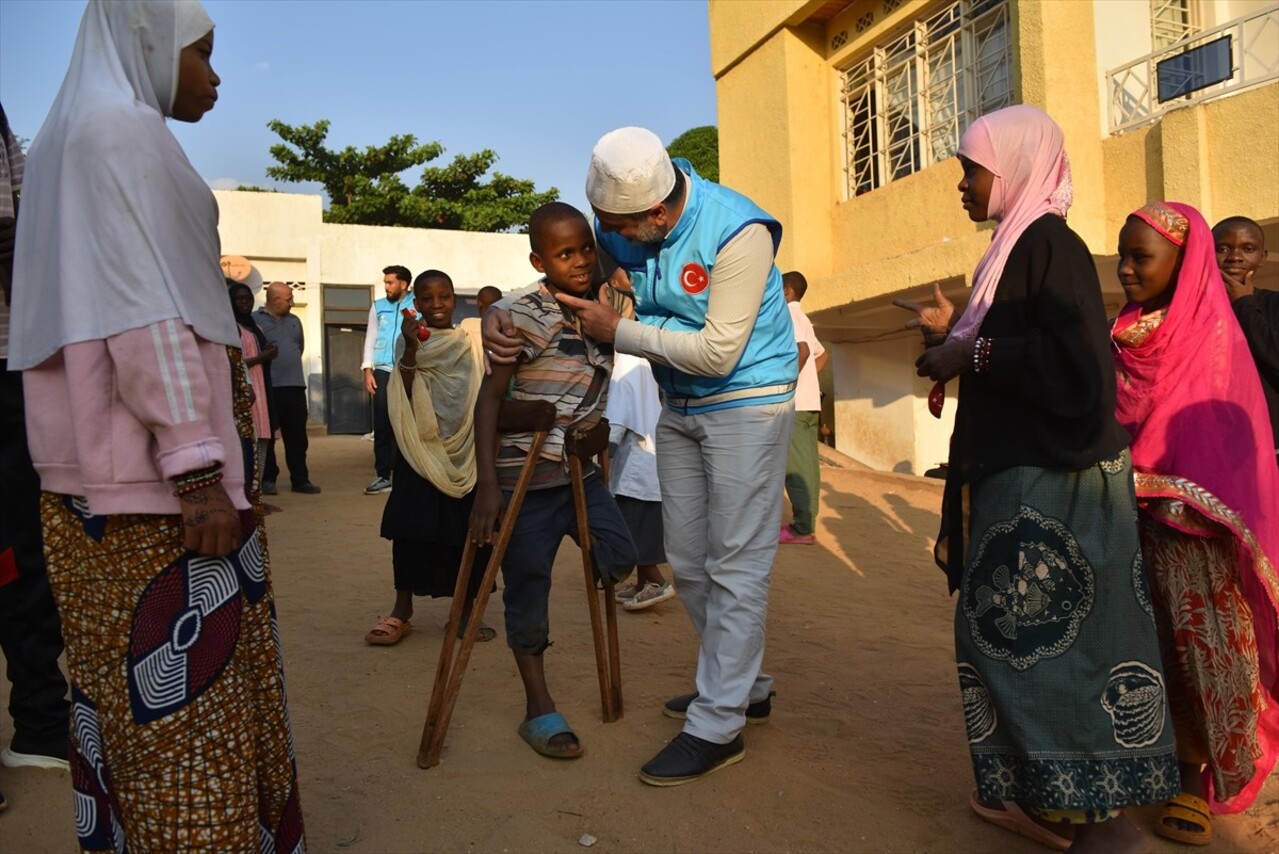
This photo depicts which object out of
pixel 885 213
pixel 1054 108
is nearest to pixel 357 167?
pixel 885 213

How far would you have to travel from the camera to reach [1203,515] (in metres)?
2.64

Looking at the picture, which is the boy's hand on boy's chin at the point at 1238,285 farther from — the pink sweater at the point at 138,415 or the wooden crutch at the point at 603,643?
the pink sweater at the point at 138,415

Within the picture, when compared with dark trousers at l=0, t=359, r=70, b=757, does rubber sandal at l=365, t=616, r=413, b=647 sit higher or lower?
lower

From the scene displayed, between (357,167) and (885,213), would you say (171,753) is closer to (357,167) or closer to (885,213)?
(885,213)

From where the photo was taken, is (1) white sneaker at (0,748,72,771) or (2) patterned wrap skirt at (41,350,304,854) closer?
(2) patterned wrap skirt at (41,350,304,854)

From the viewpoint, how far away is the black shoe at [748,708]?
11.1ft

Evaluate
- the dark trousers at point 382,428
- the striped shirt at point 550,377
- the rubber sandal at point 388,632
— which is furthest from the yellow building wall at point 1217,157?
the dark trousers at point 382,428

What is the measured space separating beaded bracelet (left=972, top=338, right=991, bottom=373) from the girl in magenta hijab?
669 mm

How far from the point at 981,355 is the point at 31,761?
3.08 m

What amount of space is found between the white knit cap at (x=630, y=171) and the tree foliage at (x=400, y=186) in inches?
821

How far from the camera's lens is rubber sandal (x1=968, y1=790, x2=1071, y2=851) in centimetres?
255

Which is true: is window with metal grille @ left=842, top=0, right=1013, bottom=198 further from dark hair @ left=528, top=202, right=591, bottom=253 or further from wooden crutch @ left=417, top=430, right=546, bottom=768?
wooden crutch @ left=417, top=430, right=546, bottom=768

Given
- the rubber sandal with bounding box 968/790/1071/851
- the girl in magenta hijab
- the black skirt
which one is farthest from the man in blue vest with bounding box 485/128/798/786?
the black skirt

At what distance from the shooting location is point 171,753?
1.85 meters
